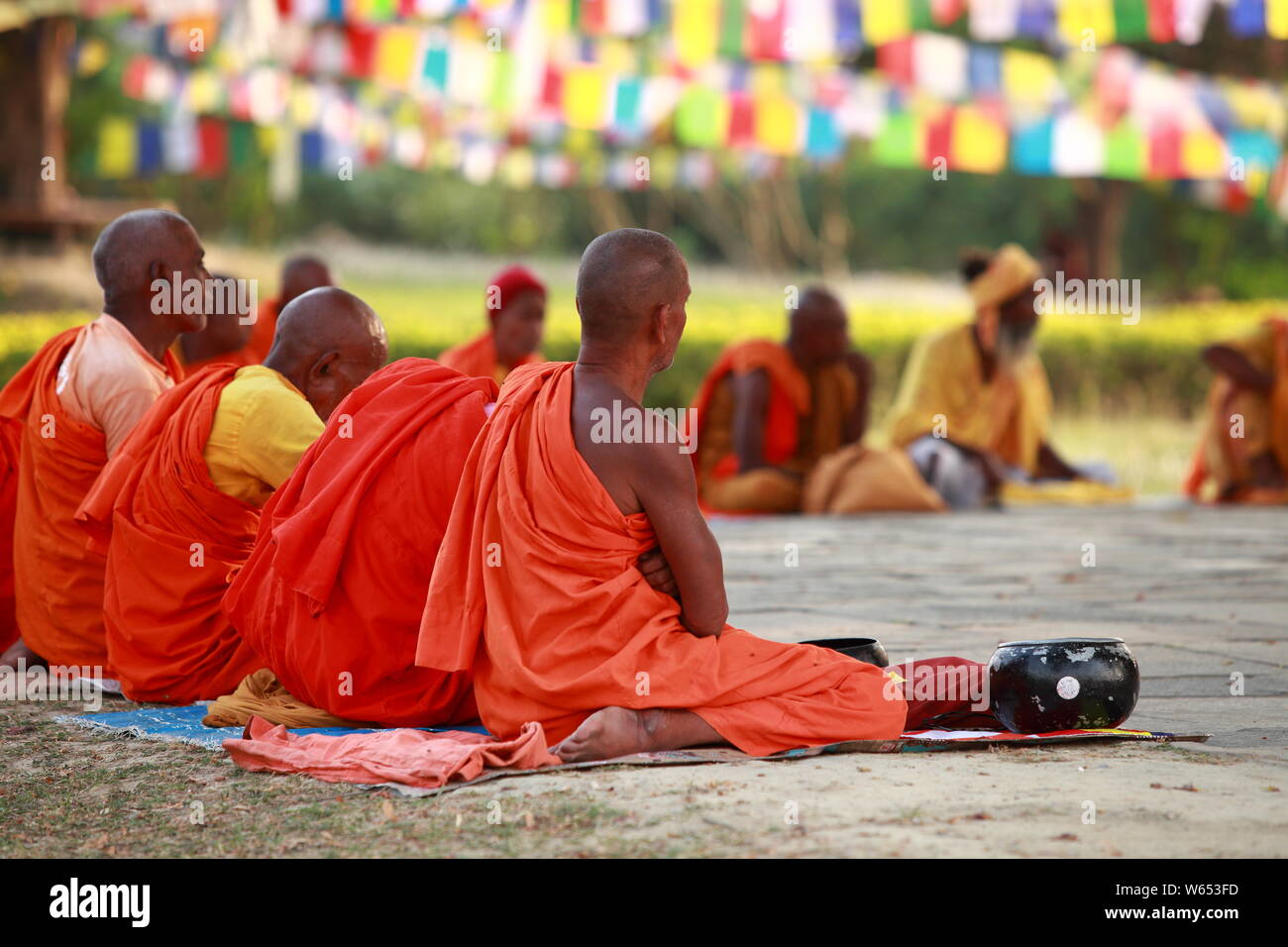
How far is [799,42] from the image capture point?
12.0 metres

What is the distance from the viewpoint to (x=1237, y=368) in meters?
9.87

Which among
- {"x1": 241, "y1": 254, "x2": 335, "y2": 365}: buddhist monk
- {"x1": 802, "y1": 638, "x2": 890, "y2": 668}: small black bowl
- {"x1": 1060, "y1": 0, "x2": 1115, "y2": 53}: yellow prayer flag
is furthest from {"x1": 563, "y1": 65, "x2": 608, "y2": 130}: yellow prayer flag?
{"x1": 802, "y1": 638, "x2": 890, "y2": 668}: small black bowl

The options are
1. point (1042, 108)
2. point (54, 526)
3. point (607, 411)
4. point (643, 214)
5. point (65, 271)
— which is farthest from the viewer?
point (643, 214)

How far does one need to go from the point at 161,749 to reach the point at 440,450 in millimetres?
934

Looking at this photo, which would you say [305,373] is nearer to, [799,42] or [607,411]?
[607,411]

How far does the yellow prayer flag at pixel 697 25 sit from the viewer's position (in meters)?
12.2

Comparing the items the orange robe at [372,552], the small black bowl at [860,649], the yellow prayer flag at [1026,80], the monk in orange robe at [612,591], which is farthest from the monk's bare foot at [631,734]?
the yellow prayer flag at [1026,80]

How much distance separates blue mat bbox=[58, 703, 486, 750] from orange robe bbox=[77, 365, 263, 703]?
0.37 ft

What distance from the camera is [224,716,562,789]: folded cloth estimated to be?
339cm

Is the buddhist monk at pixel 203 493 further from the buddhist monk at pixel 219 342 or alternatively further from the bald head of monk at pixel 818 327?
the bald head of monk at pixel 818 327

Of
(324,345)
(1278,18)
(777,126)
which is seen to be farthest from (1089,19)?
(324,345)

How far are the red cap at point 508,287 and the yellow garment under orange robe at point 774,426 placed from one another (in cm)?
147

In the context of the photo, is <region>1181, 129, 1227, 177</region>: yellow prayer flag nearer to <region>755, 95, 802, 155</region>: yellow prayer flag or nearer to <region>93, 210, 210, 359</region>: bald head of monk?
<region>755, 95, 802, 155</region>: yellow prayer flag
